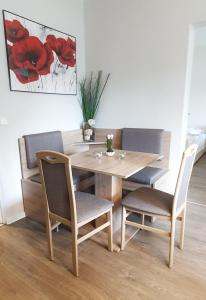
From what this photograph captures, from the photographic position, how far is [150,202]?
1803 millimetres

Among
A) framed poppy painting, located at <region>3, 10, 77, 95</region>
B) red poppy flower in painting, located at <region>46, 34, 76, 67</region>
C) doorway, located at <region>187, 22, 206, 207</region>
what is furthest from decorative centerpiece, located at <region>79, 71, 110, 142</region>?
doorway, located at <region>187, 22, 206, 207</region>

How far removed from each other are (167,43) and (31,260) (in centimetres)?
272

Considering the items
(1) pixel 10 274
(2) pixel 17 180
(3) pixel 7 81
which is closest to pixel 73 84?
(3) pixel 7 81

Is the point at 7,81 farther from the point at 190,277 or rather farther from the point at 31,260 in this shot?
the point at 190,277

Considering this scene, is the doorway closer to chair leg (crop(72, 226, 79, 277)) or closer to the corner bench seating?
the corner bench seating

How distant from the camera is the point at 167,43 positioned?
2.56 metres

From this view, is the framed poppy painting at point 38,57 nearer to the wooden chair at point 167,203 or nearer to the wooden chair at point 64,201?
the wooden chair at point 64,201

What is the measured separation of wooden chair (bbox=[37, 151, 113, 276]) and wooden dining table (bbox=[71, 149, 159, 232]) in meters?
0.27

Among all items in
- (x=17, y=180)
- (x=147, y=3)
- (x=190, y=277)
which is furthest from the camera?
(x=147, y=3)

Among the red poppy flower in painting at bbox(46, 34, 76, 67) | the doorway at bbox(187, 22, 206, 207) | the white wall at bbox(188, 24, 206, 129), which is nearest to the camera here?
the red poppy flower in painting at bbox(46, 34, 76, 67)

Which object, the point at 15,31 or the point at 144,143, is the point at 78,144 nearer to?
the point at 144,143

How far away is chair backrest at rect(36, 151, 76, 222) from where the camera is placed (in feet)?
4.82

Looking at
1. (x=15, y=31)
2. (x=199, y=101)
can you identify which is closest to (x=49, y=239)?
(x=15, y=31)

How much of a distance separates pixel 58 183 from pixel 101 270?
0.79 m
